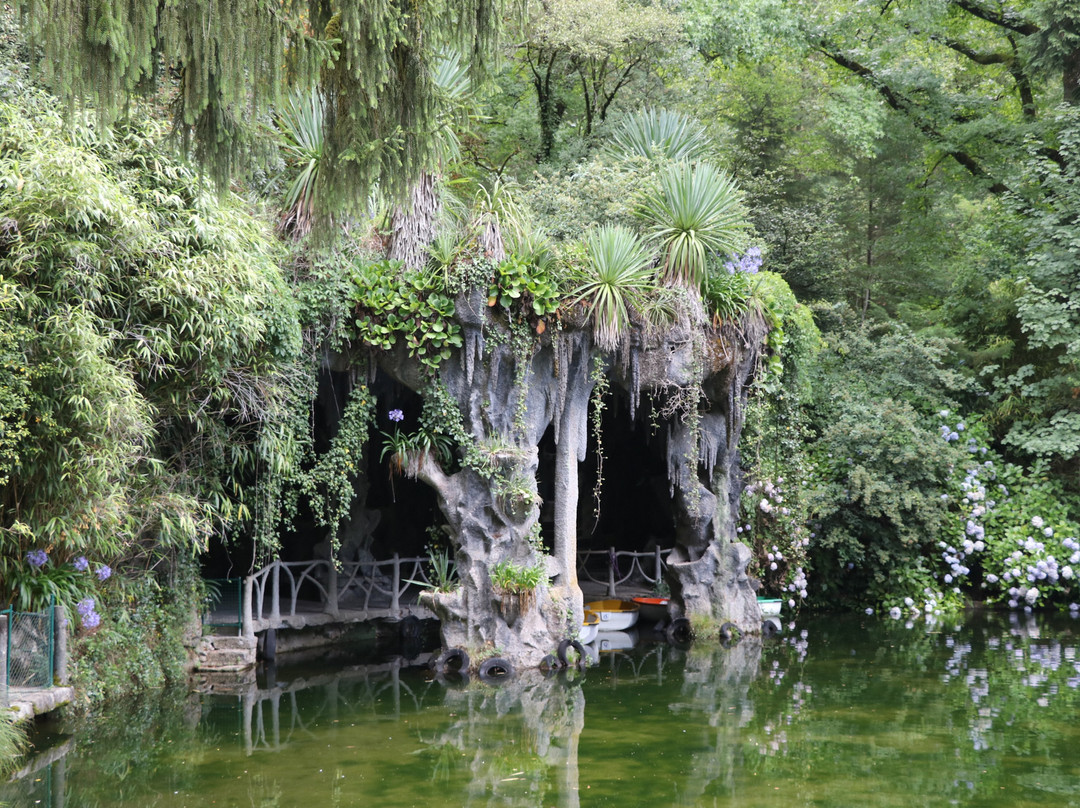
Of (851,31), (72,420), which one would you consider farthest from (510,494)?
(851,31)

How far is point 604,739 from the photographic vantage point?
864 centimetres

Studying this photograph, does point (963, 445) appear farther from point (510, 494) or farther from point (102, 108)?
point (102, 108)

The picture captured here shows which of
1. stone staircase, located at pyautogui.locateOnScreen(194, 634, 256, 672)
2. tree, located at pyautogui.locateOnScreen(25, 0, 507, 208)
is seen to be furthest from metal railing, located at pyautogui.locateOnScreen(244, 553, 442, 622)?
tree, located at pyautogui.locateOnScreen(25, 0, 507, 208)

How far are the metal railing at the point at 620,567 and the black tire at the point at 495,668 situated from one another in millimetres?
5448

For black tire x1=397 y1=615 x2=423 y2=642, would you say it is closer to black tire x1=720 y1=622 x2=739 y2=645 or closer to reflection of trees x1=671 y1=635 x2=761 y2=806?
reflection of trees x1=671 y1=635 x2=761 y2=806

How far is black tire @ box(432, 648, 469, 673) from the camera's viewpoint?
38.1ft

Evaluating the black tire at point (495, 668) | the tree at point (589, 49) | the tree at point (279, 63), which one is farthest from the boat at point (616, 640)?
the tree at point (279, 63)

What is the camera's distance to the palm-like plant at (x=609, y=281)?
38.9 ft

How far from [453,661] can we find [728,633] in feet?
15.1

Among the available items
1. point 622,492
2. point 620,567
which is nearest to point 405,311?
point 622,492

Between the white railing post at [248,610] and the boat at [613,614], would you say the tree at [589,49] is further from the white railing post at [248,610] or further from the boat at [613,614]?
the white railing post at [248,610]

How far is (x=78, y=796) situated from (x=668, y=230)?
9.35 meters

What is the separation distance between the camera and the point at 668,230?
13.0 metres

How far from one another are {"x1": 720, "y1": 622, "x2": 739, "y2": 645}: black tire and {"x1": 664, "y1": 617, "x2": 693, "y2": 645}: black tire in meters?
0.47
